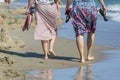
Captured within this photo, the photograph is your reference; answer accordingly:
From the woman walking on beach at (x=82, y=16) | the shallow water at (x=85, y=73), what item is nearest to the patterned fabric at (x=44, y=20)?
the woman walking on beach at (x=82, y=16)

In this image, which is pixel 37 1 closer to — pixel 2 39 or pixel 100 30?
pixel 2 39

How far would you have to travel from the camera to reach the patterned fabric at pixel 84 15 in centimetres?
724

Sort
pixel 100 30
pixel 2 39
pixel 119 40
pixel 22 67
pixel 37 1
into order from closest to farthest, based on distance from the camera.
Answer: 1. pixel 22 67
2. pixel 37 1
3. pixel 2 39
4. pixel 119 40
5. pixel 100 30

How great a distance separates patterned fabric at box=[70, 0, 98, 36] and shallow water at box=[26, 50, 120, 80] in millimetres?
638

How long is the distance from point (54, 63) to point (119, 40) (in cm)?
371

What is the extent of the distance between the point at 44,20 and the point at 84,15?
2.57 feet

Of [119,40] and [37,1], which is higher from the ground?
[37,1]

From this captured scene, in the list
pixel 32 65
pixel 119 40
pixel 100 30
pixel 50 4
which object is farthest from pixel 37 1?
pixel 100 30

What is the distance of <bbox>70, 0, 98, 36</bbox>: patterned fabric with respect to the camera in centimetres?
724

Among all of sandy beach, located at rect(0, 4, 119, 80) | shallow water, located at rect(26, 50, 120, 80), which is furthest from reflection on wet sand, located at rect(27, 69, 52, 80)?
sandy beach, located at rect(0, 4, 119, 80)

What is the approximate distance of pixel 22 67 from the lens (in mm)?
6664

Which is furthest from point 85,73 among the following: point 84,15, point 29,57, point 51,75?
point 29,57

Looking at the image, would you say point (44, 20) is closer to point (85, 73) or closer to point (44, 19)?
point (44, 19)

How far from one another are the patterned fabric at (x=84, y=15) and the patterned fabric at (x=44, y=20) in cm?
45
